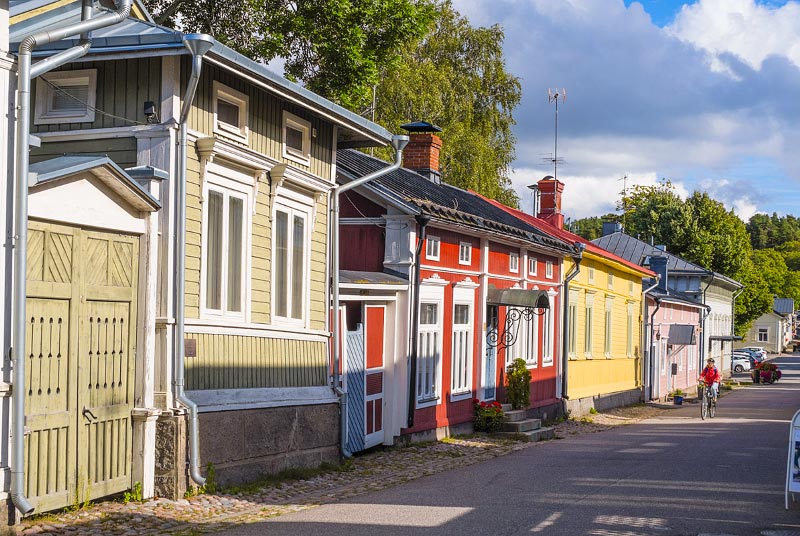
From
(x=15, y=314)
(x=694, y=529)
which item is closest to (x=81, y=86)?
(x=15, y=314)

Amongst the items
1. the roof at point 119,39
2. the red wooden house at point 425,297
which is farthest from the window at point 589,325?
the roof at point 119,39

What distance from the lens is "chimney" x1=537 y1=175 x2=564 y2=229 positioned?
115ft

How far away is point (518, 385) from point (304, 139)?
10.8 m

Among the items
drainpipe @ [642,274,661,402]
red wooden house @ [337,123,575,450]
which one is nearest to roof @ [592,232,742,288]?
drainpipe @ [642,274,661,402]

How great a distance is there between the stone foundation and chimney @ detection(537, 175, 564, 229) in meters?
21.2

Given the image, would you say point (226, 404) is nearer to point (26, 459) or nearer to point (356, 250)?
point (26, 459)

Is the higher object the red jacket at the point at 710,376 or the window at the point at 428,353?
the window at the point at 428,353

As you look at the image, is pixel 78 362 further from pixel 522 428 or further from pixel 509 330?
pixel 509 330

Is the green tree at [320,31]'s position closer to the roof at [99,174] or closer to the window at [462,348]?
the window at [462,348]

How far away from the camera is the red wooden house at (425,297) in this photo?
17.7m

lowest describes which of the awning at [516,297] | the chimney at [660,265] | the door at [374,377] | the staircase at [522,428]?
the staircase at [522,428]

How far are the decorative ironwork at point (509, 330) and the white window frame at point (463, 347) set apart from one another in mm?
1103

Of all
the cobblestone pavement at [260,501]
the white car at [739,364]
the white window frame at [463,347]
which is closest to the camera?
the cobblestone pavement at [260,501]

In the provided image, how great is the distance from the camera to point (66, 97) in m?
11.8
